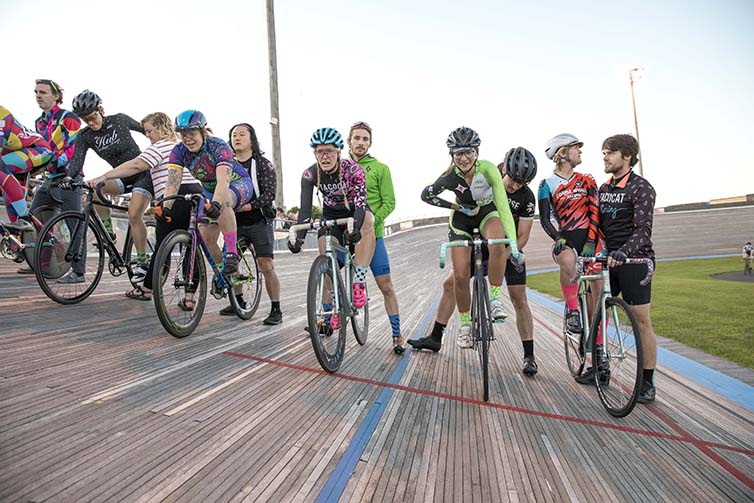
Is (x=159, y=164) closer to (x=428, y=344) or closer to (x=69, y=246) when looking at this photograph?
(x=69, y=246)

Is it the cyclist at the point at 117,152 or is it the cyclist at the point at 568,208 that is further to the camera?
the cyclist at the point at 117,152

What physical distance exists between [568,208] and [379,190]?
1932 millimetres

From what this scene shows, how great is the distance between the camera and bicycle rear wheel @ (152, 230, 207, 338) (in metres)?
3.54

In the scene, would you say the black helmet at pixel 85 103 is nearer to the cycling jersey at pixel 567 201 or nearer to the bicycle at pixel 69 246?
the bicycle at pixel 69 246

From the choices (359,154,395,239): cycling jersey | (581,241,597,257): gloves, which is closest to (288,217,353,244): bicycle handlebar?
(359,154,395,239): cycling jersey

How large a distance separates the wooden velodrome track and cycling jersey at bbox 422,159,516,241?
4.84 ft

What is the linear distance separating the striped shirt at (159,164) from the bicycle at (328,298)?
1.58 m

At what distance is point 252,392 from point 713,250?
3731 cm

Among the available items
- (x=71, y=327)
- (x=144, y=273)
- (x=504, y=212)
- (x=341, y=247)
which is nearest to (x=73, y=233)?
(x=144, y=273)

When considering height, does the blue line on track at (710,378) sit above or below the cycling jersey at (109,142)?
below

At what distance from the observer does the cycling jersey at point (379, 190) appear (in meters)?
4.66

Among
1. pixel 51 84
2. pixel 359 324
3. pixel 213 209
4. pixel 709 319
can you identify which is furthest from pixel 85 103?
pixel 709 319

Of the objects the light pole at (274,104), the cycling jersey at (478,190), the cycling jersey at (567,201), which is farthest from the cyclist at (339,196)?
the light pole at (274,104)

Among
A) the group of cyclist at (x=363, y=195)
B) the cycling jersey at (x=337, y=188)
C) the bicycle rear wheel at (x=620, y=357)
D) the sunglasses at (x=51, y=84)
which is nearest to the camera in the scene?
the bicycle rear wheel at (x=620, y=357)
